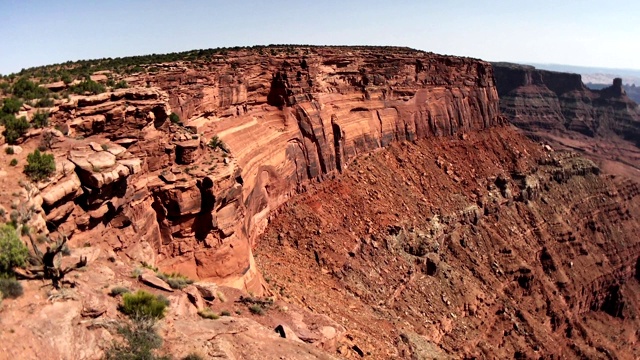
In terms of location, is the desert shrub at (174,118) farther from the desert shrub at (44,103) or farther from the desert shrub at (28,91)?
the desert shrub at (44,103)

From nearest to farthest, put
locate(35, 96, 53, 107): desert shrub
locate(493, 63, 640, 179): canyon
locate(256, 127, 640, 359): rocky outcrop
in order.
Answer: locate(35, 96, 53, 107): desert shrub, locate(256, 127, 640, 359): rocky outcrop, locate(493, 63, 640, 179): canyon

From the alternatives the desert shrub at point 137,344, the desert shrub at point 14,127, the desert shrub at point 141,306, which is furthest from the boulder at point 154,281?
the desert shrub at point 14,127

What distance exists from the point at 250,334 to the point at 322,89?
29.9 metres

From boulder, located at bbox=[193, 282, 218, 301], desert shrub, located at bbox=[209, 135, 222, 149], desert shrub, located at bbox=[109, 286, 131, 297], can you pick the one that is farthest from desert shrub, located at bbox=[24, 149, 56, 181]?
desert shrub, located at bbox=[209, 135, 222, 149]

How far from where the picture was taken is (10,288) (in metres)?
10.8

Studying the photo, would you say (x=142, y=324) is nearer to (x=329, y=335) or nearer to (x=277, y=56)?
(x=329, y=335)

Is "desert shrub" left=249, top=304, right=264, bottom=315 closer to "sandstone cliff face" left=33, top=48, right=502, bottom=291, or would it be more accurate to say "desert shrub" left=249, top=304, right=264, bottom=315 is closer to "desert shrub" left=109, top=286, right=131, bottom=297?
"sandstone cliff face" left=33, top=48, right=502, bottom=291

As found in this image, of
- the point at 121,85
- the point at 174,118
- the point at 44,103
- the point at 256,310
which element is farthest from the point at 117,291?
the point at 174,118

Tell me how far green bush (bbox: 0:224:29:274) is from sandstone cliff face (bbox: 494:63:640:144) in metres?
143

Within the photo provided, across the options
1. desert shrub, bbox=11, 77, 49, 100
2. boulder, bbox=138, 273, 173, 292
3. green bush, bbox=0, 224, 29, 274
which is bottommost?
boulder, bbox=138, 273, 173, 292

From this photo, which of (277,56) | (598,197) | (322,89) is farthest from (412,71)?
(598,197)

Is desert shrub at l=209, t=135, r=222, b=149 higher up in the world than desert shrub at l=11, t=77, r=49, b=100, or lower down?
lower down

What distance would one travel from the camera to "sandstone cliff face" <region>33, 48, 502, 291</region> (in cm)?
1830

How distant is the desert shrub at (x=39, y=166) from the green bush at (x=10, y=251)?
3.22 meters
